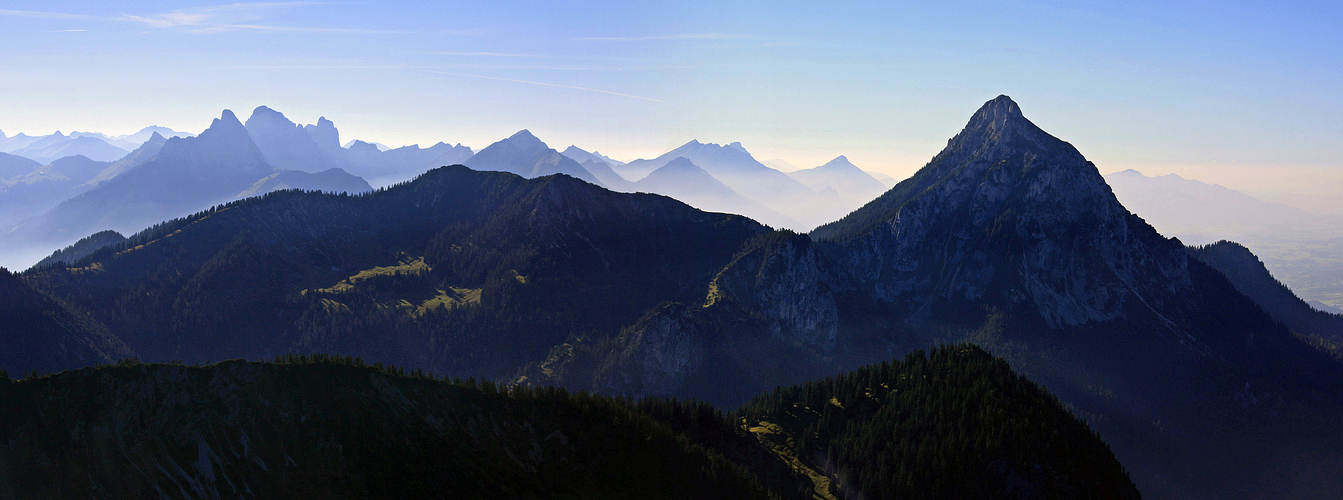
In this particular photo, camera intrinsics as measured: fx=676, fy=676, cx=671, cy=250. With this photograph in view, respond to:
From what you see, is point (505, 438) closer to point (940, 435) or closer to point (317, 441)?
point (317, 441)

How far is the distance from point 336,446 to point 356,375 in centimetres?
1727

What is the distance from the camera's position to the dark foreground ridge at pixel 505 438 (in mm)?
90125

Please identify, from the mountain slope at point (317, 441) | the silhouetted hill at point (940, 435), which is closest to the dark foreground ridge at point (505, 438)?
the mountain slope at point (317, 441)

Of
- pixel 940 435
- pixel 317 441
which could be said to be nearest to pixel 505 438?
pixel 317 441

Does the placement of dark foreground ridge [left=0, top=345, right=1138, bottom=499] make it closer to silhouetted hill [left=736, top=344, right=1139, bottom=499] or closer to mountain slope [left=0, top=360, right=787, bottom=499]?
mountain slope [left=0, top=360, right=787, bottom=499]

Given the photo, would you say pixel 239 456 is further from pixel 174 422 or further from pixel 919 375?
pixel 919 375

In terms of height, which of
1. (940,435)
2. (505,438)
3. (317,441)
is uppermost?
(317,441)

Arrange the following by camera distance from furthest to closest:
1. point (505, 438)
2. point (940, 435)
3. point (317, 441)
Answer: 1. point (940, 435)
2. point (505, 438)
3. point (317, 441)

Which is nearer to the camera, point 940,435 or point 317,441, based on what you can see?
point 317,441

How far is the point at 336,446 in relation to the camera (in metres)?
104

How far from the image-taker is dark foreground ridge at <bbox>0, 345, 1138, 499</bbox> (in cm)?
9012

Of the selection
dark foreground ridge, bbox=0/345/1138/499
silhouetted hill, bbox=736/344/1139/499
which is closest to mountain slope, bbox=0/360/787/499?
dark foreground ridge, bbox=0/345/1138/499

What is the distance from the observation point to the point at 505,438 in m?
125

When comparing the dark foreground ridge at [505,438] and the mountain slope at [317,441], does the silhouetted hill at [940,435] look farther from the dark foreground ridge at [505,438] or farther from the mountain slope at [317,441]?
the mountain slope at [317,441]
